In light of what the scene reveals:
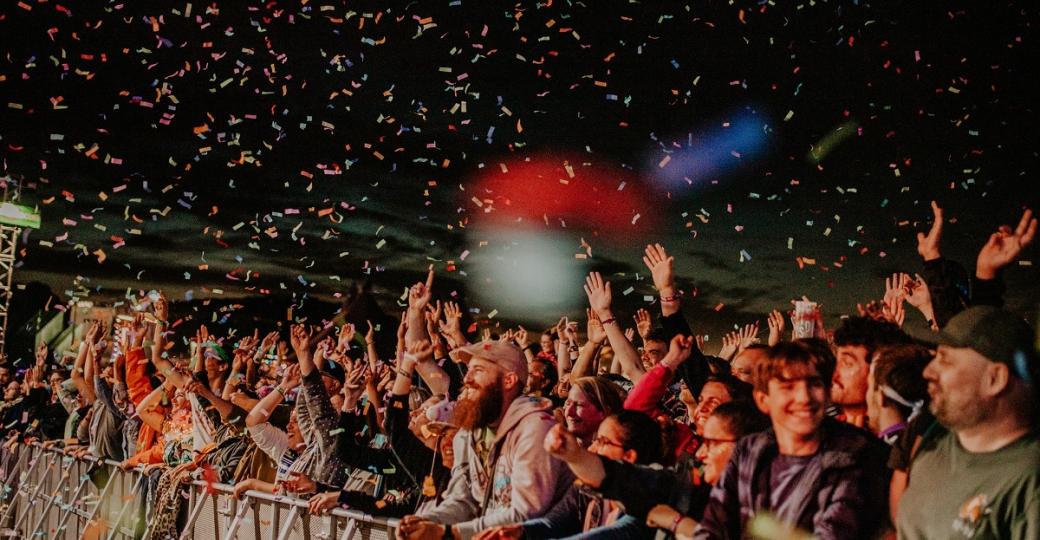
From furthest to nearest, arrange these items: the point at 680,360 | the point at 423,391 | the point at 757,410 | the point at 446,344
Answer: the point at 446,344 → the point at 423,391 → the point at 680,360 → the point at 757,410

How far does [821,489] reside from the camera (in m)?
3.15

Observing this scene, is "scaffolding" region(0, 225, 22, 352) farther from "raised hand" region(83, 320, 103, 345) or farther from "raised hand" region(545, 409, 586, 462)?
"raised hand" region(545, 409, 586, 462)

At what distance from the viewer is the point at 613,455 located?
4250 millimetres

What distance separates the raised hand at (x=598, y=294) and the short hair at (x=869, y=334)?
97.5 inches

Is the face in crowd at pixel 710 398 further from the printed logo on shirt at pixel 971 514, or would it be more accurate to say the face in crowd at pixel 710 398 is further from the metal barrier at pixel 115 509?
the metal barrier at pixel 115 509

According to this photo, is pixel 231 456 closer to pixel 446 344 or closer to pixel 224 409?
pixel 224 409

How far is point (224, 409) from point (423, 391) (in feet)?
7.07

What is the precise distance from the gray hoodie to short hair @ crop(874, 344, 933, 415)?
1641mm

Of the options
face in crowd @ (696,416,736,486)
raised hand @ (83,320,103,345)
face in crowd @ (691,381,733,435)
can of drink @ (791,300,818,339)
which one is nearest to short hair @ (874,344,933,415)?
face in crowd @ (696,416,736,486)

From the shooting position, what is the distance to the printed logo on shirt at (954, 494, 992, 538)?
9.25 ft

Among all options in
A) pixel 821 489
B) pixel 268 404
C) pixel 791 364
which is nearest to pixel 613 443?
pixel 791 364

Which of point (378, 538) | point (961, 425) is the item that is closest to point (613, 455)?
point (961, 425)

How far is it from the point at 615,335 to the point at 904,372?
2.72 m

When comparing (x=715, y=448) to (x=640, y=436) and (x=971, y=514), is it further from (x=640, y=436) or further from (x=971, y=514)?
(x=971, y=514)
